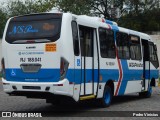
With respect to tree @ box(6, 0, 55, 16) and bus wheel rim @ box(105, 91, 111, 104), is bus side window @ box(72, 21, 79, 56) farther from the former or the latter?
tree @ box(6, 0, 55, 16)

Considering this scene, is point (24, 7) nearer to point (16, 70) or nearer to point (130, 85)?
point (130, 85)

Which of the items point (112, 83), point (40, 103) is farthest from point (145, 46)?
point (40, 103)

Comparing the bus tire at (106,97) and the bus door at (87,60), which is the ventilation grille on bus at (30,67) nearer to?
the bus door at (87,60)

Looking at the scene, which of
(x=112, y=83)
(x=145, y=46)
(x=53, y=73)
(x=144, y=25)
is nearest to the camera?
(x=53, y=73)

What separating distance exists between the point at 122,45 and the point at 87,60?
12.0 ft

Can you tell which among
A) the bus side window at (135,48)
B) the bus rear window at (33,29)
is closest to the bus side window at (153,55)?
the bus side window at (135,48)

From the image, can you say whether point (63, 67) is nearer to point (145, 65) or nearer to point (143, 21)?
point (145, 65)

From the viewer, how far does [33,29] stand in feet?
43.1

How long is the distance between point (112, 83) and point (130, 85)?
211 centimetres

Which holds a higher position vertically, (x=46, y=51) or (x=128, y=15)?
(x=128, y=15)

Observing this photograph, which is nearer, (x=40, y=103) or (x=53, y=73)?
(x=53, y=73)

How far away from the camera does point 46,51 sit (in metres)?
12.6

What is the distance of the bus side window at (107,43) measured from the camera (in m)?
14.9

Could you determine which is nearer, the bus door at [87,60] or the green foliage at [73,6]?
the bus door at [87,60]
